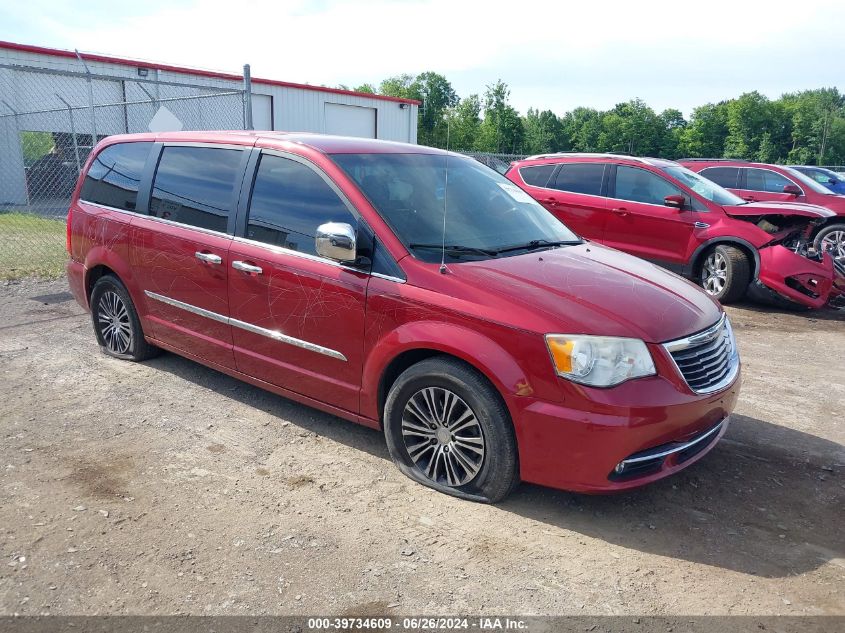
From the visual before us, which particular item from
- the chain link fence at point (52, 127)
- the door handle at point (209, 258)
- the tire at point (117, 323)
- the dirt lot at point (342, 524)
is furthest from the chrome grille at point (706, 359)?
the chain link fence at point (52, 127)

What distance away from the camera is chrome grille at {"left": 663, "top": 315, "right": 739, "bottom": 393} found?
10.8 ft

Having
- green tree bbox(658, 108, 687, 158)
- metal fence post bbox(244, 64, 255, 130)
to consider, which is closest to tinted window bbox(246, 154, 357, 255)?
metal fence post bbox(244, 64, 255, 130)

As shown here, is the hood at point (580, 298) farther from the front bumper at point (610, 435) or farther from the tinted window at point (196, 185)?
the tinted window at point (196, 185)

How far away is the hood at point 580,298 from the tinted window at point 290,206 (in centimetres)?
91

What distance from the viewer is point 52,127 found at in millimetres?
20391

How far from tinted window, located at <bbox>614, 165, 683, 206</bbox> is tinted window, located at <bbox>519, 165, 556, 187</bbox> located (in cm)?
105

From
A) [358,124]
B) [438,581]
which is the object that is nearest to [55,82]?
[358,124]

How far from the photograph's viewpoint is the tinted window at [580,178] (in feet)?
30.9

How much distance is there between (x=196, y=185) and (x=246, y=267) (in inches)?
35.7

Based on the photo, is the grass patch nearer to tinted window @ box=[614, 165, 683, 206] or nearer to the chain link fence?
the chain link fence

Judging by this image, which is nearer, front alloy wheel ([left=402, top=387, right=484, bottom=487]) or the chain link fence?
front alloy wheel ([left=402, top=387, right=484, bottom=487])

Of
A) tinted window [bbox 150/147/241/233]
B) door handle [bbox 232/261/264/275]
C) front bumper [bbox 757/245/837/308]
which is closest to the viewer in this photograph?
door handle [bbox 232/261/264/275]

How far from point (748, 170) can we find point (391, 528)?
1170 centimetres

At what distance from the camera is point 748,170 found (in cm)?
1250
